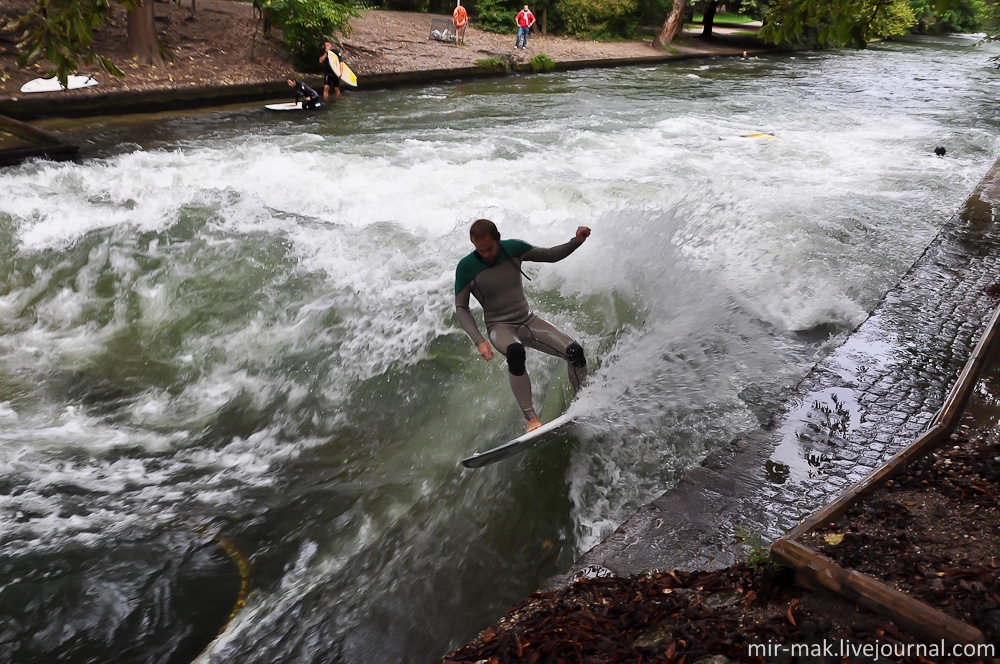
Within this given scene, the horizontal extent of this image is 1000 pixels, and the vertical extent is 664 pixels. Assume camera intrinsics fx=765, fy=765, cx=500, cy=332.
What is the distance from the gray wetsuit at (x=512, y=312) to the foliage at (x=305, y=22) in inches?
676

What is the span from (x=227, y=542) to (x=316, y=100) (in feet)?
47.0

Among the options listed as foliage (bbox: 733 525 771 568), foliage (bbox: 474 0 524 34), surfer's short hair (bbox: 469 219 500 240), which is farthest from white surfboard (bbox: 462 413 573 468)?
foliage (bbox: 474 0 524 34)

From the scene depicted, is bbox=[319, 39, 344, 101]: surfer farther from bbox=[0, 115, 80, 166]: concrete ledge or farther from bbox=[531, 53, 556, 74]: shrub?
bbox=[531, 53, 556, 74]: shrub

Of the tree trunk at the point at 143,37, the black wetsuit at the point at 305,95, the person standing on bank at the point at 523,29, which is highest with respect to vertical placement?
the person standing on bank at the point at 523,29

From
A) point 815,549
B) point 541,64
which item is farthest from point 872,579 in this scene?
point 541,64

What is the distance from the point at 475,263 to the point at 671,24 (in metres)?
30.7

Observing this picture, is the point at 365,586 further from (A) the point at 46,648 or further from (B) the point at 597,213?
(B) the point at 597,213

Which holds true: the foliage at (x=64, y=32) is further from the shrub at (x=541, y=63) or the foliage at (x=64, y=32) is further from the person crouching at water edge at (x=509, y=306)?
the shrub at (x=541, y=63)

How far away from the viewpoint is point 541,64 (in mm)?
25156

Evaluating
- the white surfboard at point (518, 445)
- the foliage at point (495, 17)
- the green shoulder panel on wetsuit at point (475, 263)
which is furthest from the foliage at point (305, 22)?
the white surfboard at point (518, 445)

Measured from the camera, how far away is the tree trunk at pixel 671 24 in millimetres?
32125

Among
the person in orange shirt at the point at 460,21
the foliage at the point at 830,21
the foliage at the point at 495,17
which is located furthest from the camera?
the foliage at the point at 495,17

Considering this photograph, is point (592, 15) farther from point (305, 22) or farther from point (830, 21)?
point (830, 21)

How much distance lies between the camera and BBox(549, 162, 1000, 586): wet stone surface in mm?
3979
